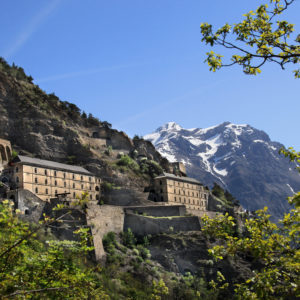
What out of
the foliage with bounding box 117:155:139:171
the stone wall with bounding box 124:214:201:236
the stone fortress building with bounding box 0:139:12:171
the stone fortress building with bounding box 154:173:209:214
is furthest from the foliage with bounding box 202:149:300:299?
the foliage with bounding box 117:155:139:171

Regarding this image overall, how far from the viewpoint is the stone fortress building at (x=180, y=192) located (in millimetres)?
83750

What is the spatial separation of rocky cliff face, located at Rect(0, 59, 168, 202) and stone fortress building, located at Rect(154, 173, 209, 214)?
354 centimetres

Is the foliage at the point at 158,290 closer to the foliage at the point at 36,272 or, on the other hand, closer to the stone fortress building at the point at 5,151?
the foliage at the point at 36,272

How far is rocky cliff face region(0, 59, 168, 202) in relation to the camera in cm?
7875

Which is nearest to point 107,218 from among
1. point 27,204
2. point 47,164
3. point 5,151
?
point 27,204

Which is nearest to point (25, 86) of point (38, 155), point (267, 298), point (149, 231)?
point (38, 155)

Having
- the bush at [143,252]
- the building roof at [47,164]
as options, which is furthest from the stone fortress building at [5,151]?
the bush at [143,252]

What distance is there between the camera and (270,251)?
15094 millimetres

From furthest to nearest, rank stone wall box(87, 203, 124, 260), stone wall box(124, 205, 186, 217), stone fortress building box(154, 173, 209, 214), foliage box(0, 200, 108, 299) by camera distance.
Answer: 1. stone fortress building box(154, 173, 209, 214)
2. stone wall box(124, 205, 186, 217)
3. stone wall box(87, 203, 124, 260)
4. foliage box(0, 200, 108, 299)

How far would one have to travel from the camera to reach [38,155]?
7750 cm

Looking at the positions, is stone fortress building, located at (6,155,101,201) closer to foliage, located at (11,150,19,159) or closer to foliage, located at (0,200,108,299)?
foliage, located at (11,150,19,159)

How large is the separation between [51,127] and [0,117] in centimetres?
937

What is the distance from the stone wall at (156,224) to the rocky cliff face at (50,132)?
15.0 m

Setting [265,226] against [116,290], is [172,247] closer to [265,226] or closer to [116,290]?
[116,290]
